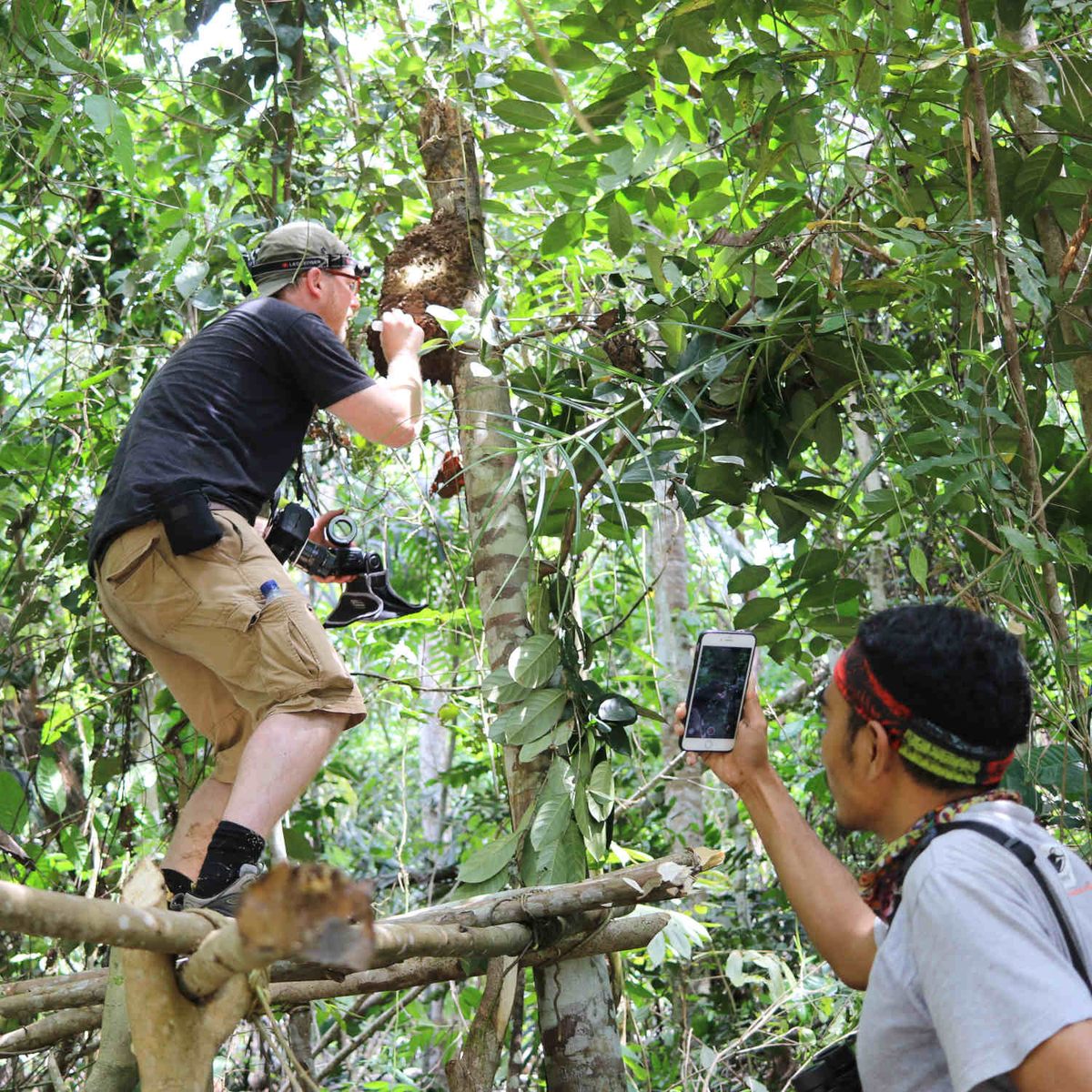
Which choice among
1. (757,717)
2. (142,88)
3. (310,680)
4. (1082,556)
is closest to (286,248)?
(142,88)

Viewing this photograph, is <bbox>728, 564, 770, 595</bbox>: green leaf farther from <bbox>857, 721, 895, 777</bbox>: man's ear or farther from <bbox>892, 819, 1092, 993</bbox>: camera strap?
<bbox>892, 819, 1092, 993</bbox>: camera strap

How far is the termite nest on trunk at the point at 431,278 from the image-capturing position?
10.4 feet

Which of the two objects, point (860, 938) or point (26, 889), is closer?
point (26, 889)

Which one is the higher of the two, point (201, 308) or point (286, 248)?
point (286, 248)

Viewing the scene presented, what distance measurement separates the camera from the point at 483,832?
5.52 m

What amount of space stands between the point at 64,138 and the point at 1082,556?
2.56 m

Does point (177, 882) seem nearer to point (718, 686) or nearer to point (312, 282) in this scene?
point (718, 686)

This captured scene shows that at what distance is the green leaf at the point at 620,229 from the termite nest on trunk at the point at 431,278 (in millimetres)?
536

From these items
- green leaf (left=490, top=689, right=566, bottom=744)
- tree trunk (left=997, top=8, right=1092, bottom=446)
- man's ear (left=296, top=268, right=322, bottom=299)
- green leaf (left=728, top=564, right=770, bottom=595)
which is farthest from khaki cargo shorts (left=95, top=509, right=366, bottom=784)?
tree trunk (left=997, top=8, right=1092, bottom=446)

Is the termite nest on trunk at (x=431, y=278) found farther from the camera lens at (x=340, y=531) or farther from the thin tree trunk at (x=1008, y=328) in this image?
the thin tree trunk at (x=1008, y=328)

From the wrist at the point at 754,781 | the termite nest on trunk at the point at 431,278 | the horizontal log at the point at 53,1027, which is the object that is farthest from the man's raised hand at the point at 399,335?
the horizontal log at the point at 53,1027

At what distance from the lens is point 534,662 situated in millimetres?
2695

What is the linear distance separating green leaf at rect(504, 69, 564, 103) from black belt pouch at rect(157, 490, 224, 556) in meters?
1.23

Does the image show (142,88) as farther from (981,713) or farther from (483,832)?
(483,832)
